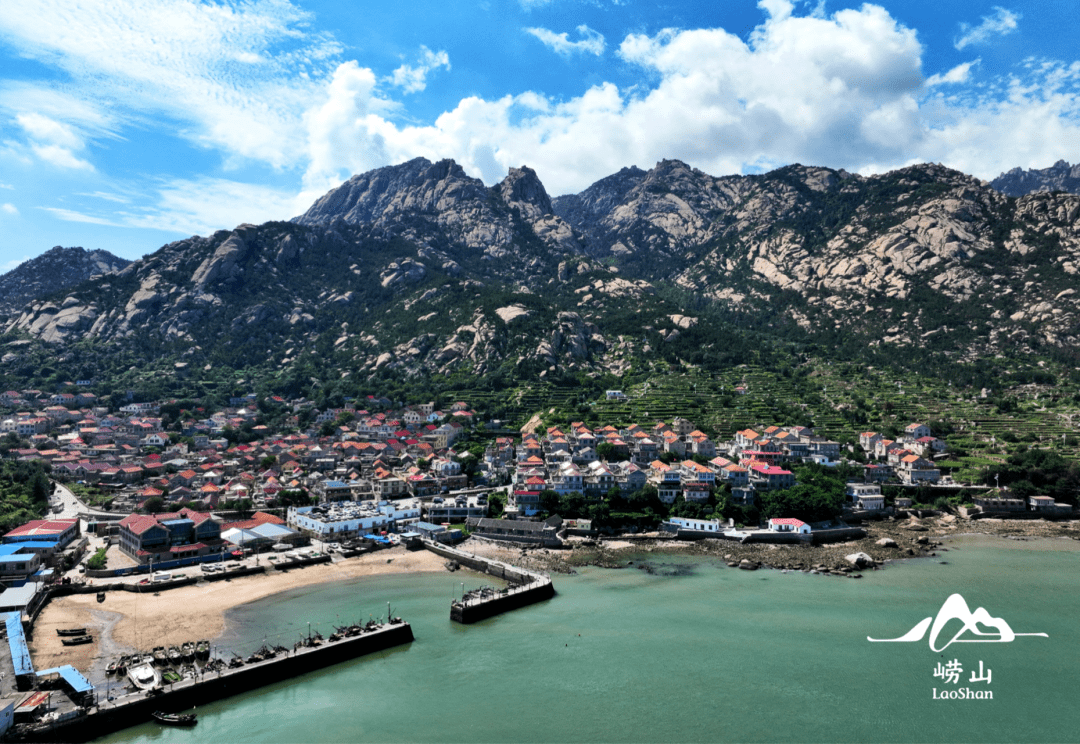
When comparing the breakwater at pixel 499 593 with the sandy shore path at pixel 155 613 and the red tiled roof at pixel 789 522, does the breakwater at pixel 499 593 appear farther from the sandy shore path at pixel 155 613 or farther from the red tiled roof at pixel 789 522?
the red tiled roof at pixel 789 522

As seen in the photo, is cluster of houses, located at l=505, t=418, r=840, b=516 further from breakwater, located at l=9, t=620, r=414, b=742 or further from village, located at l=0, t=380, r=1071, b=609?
breakwater, located at l=9, t=620, r=414, b=742

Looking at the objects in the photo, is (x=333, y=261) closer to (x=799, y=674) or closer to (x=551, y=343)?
(x=551, y=343)

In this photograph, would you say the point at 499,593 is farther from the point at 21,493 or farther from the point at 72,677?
the point at 21,493

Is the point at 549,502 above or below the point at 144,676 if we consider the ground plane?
above

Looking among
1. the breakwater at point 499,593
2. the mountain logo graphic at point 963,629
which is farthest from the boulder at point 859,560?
the breakwater at point 499,593

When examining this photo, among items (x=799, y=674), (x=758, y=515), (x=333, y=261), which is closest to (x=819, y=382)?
(x=758, y=515)

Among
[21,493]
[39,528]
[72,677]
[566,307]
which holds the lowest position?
[72,677]

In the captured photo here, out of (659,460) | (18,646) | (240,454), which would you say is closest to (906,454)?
(659,460)
